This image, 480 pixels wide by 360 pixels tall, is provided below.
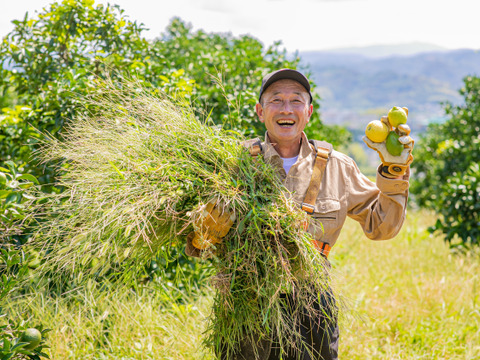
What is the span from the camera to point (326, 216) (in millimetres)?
2275

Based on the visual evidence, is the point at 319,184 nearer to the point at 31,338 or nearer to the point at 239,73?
the point at 31,338

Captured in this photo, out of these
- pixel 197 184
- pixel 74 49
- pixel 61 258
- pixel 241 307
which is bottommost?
pixel 241 307

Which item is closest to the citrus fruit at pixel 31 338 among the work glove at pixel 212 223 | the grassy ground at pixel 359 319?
the grassy ground at pixel 359 319

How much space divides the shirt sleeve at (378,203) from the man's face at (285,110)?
1.25ft

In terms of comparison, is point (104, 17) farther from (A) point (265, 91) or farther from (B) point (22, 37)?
(A) point (265, 91)

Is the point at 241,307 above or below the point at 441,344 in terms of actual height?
above

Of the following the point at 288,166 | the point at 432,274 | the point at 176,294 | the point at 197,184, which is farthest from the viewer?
the point at 432,274

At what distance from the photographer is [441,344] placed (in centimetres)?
364

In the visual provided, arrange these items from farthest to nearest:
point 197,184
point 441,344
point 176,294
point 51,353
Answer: point 176,294 < point 441,344 < point 51,353 < point 197,184

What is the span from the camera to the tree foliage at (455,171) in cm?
575

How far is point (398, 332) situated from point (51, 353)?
281 centimetres

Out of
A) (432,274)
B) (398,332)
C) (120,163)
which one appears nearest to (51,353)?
(120,163)

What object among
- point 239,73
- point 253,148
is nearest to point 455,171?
point 239,73

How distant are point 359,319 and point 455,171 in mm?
6170
